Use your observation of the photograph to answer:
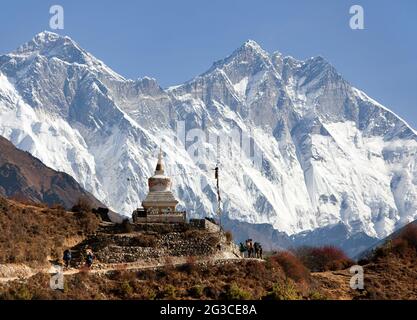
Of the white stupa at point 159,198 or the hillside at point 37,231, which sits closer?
the hillside at point 37,231

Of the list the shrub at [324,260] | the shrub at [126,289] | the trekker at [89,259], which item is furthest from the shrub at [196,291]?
the shrub at [324,260]

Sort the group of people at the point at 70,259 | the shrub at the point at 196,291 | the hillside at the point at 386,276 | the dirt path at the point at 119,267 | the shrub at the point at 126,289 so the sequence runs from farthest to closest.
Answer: the hillside at the point at 386,276 < the group of people at the point at 70,259 < the shrub at the point at 196,291 < the shrub at the point at 126,289 < the dirt path at the point at 119,267

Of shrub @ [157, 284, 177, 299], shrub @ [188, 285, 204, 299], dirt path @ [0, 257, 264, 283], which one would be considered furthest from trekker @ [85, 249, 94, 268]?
shrub @ [188, 285, 204, 299]

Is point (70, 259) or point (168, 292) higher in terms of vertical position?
point (70, 259)

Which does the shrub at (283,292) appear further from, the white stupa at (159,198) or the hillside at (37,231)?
the white stupa at (159,198)

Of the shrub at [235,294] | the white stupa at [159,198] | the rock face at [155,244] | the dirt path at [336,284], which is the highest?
the white stupa at [159,198]

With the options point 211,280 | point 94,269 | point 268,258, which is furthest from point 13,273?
point 268,258

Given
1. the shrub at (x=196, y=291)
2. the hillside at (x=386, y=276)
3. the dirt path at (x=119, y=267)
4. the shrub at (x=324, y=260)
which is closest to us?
the dirt path at (x=119, y=267)

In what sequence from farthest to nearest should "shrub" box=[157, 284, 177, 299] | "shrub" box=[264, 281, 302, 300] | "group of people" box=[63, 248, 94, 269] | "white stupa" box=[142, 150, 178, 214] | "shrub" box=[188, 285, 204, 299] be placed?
"white stupa" box=[142, 150, 178, 214]
"group of people" box=[63, 248, 94, 269]
"shrub" box=[264, 281, 302, 300]
"shrub" box=[188, 285, 204, 299]
"shrub" box=[157, 284, 177, 299]

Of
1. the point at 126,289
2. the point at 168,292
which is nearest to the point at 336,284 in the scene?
A: the point at 168,292

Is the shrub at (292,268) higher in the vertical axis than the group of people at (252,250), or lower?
lower

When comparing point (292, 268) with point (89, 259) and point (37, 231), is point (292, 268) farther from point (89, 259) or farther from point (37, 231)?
point (37, 231)

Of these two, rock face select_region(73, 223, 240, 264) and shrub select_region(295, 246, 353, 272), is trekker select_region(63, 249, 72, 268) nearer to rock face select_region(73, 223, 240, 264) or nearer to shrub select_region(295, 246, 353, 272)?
rock face select_region(73, 223, 240, 264)
